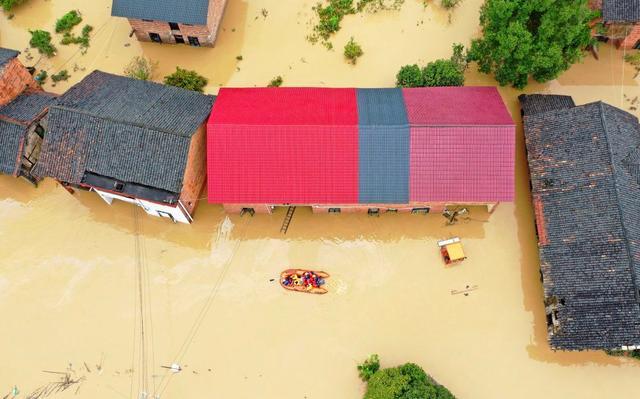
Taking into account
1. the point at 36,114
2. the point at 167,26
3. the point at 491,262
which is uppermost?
the point at 167,26

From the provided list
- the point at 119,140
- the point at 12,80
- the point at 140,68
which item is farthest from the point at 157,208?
the point at 12,80

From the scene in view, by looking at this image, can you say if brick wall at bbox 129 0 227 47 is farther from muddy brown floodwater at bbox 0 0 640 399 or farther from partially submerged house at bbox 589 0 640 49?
partially submerged house at bbox 589 0 640 49

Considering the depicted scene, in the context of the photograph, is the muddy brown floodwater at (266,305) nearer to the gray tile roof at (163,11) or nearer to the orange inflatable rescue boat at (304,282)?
the orange inflatable rescue boat at (304,282)

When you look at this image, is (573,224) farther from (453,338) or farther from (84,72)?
(84,72)

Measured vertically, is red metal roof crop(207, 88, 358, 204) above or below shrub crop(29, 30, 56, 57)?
below

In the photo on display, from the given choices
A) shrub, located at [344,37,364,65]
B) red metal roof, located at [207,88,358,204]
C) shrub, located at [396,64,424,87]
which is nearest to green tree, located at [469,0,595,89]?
shrub, located at [396,64,424,87]

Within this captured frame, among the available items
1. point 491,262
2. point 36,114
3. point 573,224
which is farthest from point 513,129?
point 36,114
